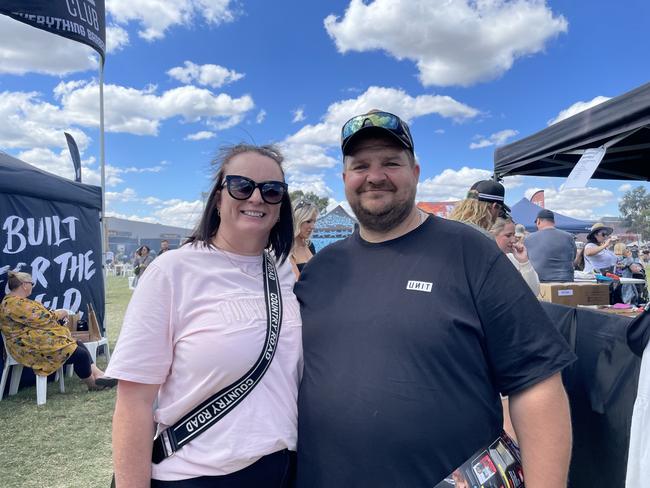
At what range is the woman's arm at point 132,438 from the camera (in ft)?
4.39

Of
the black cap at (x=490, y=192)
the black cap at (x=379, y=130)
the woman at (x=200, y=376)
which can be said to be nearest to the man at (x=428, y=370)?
the woman at (x=200, y=376)

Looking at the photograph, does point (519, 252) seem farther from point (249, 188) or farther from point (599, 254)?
point (599, 254)

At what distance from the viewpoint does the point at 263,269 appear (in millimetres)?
1695

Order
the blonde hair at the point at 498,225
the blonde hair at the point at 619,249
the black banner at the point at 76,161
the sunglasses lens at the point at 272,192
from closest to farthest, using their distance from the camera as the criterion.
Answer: the sunglasses lens at the point at 272,192
the blonde hair at the point at 498,225
the black banner at the point at 76,161
the blonde hair at the point at 619,249

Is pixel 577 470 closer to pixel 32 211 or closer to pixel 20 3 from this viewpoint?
pixel 32 211

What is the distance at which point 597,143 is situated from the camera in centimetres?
317

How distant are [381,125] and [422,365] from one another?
84cm

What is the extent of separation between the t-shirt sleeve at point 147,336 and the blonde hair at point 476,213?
2342 mm

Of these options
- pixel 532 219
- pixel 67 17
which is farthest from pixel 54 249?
pixel 532 219

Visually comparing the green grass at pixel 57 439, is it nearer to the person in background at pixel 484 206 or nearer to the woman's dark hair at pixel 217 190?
the woman's dark hair at pixel 217 190

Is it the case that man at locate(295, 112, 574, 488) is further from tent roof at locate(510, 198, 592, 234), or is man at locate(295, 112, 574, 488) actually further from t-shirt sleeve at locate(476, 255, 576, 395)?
tent roof at locate(510, 198, 592, 234)

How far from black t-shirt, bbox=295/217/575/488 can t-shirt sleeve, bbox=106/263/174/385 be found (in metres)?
0.48

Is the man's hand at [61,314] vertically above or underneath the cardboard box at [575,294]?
underneath

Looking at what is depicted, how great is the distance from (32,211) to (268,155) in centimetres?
554
